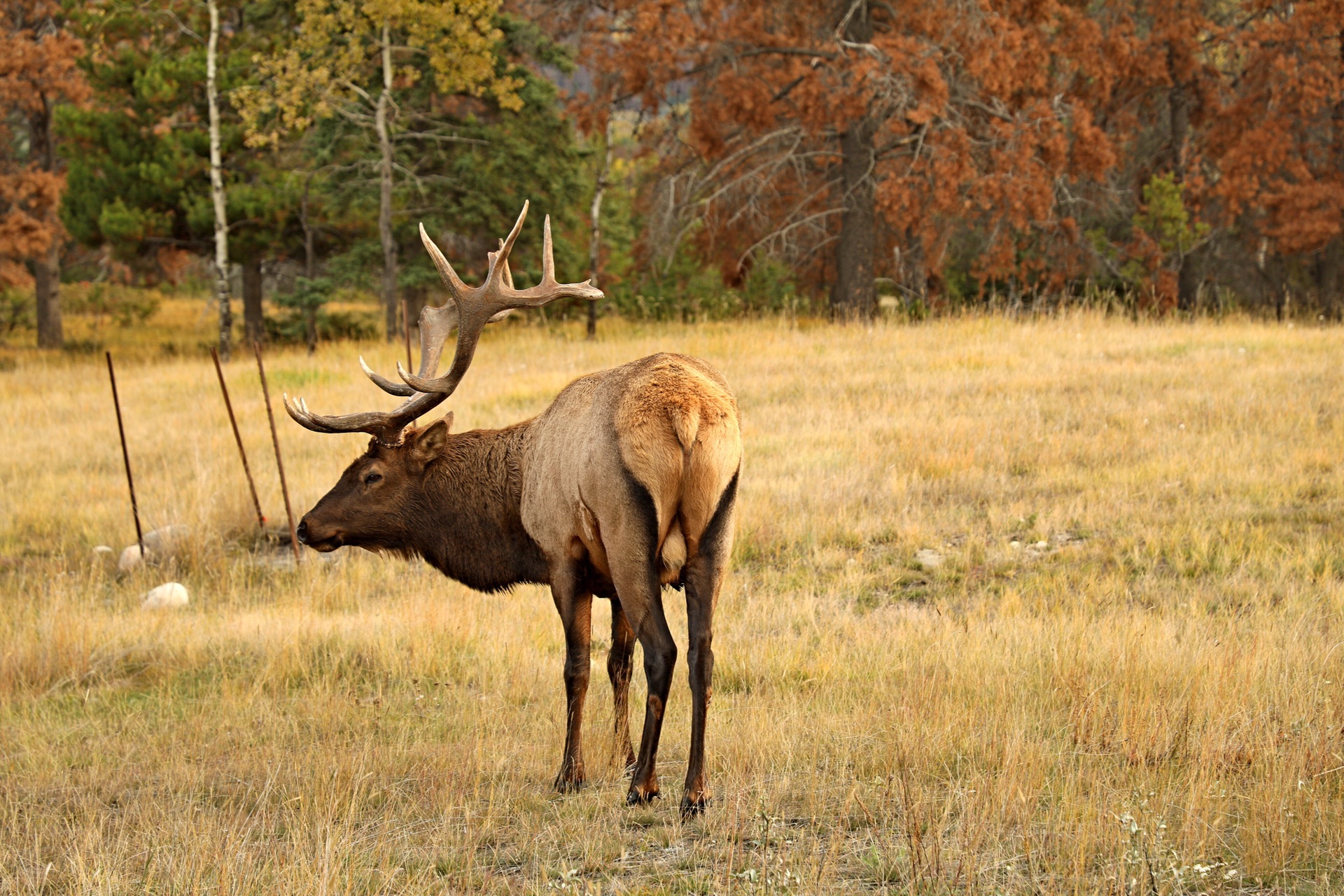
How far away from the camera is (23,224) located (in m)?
24.2

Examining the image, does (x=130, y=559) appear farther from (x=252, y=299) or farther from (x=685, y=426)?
(x=252, y=299)

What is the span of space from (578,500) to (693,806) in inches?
49.8

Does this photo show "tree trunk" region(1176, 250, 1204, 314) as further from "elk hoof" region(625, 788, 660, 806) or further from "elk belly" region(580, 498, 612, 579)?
"elk hoof" region(625, 788, 660, 806)

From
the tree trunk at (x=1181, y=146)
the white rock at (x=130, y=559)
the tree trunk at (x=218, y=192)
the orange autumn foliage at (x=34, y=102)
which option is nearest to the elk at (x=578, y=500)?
the white rock at (x=130, y=559)

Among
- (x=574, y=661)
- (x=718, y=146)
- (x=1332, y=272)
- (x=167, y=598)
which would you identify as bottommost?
(x=167, y=598)

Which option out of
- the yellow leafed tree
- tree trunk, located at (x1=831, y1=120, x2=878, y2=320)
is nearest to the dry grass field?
tree trunk, located at (x1=831, y1=120, x2=878, y2=320)

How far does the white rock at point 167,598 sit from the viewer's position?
875cm

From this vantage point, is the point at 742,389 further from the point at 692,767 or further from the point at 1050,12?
the point at 1050,12

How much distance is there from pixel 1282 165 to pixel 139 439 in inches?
780

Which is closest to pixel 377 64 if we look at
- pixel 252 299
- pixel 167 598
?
pixel 252 299

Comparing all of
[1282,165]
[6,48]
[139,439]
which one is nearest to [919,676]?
[139,439]

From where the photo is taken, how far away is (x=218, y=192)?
22.1 meters

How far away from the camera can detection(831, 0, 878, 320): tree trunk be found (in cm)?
1933

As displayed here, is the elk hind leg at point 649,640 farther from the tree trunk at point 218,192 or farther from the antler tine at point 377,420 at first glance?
the tree trunk at point 218,192
